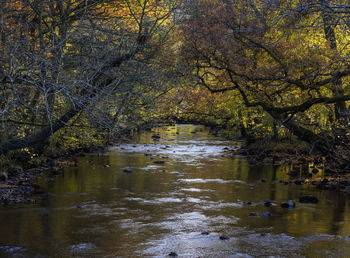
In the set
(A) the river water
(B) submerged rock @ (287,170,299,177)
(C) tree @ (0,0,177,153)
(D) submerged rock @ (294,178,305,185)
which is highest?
(C) tree @ (0,0,177,153)

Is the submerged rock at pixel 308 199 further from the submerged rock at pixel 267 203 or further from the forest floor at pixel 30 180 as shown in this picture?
the forest floor at pixel 30 180

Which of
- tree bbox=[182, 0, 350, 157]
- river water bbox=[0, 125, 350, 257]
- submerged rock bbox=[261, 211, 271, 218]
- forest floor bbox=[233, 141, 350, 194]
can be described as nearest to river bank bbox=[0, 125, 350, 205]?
forest floor bbox=[233, 141, 350, 194]

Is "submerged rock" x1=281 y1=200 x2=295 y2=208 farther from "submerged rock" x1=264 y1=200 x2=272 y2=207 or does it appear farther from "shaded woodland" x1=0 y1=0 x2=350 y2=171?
"shaded woodland" x1=0 y1=0 x2=350 y2=171

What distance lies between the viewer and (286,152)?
25.6 metres

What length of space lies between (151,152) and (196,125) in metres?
25.7

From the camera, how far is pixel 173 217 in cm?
1286

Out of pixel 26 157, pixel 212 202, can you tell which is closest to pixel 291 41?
pixel 212 202

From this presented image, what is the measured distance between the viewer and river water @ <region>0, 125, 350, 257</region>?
10.2 m

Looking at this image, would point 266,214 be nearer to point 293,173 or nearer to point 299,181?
point 299,181

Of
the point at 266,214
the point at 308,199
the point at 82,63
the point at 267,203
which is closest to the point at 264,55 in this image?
the point at 308,199

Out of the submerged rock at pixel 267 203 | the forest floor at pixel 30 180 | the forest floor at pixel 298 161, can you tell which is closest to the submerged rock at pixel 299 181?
the forest floor at pixel 298 161

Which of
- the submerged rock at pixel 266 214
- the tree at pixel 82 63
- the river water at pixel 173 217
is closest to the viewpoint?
the river water at pixel 173 217

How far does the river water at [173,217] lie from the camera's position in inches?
403

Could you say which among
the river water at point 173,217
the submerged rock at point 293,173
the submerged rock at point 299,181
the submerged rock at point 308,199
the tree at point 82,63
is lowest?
the river water at point 173,217
